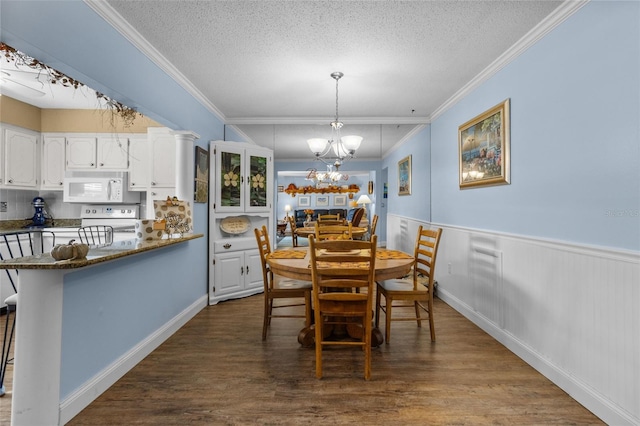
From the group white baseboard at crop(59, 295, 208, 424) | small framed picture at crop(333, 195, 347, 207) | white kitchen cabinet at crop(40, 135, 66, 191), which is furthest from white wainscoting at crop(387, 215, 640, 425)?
small framed picture at crop(333, 195, 347, 207)

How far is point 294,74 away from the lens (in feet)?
9.45

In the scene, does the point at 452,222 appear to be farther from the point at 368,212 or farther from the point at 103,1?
the point at 368,212

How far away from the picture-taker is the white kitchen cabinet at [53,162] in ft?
12.7

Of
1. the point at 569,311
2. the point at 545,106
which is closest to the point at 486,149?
the point at 545,106

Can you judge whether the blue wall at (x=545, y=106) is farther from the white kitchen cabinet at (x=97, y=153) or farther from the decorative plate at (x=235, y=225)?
the white kitchen cabinet at (x=97, y=153)

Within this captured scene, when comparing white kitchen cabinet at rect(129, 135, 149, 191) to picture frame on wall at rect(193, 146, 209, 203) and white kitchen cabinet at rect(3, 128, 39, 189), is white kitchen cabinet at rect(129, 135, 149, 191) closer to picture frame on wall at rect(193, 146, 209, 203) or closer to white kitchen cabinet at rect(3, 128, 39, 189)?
picture frame on wall at rect(193, 146, 209, 203)

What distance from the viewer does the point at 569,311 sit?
6.16 feet

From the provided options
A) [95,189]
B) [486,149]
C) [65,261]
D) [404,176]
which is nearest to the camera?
[65,261]

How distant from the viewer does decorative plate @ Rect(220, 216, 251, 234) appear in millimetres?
3879

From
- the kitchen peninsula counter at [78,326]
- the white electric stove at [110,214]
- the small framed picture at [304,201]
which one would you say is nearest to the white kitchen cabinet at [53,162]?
the white electric stove at [110,214]

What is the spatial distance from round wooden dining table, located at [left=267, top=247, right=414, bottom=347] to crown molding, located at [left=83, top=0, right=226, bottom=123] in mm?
1900

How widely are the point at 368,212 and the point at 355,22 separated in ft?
33.2

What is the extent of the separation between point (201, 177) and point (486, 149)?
2.97 meters

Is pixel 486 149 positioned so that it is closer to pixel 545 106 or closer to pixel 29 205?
pixel 545 106
